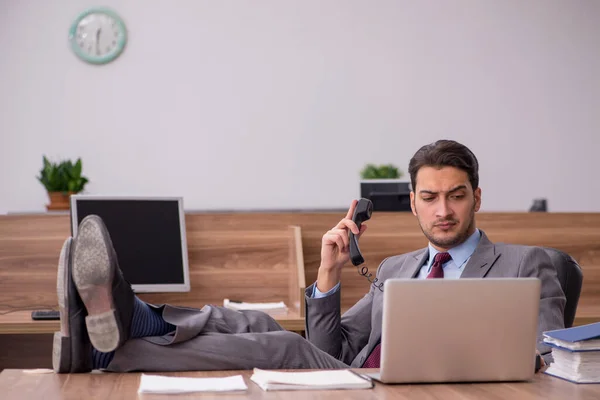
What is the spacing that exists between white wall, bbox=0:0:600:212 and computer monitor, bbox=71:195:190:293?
3073 millimetres

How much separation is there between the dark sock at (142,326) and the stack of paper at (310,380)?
0.23 m

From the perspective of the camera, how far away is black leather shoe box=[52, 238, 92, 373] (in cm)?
159

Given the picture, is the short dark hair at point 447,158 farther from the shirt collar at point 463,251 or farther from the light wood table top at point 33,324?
the light wood table top at point 33,324

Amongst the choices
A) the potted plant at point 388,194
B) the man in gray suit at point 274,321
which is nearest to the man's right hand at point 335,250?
the man in gray suit at point 274,321

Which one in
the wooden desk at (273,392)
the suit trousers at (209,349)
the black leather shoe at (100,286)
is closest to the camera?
the wooden desk at (273,392)

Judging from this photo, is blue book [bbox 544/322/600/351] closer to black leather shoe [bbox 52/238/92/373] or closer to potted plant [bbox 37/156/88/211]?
black leather shoe [bbox 52/238/92/373]

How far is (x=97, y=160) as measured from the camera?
20.7ft

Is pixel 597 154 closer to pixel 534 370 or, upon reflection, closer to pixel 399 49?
pixel 399 49

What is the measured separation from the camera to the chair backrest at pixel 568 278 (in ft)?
7.97

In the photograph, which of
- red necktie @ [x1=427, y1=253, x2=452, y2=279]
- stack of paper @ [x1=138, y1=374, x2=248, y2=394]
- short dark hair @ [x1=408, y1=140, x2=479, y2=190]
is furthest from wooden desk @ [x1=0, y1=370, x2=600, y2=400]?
short dark hair @ [x1=408, y1=140, x2=479, y2=190]

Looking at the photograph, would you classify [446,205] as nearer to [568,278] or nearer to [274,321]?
[568,278]

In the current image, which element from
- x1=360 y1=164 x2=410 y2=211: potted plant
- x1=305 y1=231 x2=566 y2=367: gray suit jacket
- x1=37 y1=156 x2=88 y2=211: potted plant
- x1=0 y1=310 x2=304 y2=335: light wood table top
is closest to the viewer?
x1=305 y1=231 x2=566 y2=367: gray suit jacket

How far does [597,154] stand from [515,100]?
87 cm

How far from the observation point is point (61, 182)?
14.1 ft
